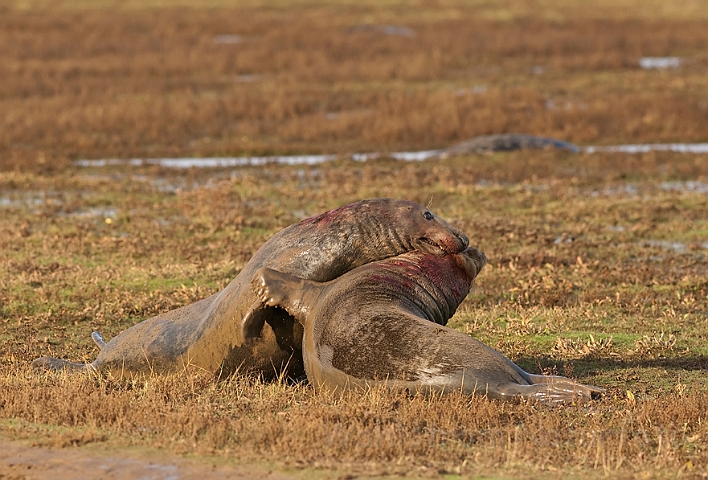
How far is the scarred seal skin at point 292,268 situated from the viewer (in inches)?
302

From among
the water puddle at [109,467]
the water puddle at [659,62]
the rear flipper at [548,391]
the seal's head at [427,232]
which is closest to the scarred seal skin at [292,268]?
the seal's head at [427,232]

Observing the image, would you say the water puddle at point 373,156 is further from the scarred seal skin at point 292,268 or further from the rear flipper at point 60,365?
the scarred seal skin at point 292,268

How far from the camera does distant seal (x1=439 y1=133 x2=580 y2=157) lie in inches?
906

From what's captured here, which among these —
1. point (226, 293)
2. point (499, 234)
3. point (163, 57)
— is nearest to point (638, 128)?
point (499, 234)

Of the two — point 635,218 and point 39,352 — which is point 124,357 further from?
point 635,218

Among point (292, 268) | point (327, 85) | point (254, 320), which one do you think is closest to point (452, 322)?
point (292, 268)

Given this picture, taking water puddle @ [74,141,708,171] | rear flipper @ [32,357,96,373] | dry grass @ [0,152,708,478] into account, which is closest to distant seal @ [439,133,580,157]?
water puddle @ [74,141,708,171]

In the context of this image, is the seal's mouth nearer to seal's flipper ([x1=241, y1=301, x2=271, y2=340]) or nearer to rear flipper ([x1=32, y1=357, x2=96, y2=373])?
seal's flipper ([x1=241, y1=301, x2=271, y2=340])

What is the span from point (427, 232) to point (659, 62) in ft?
111

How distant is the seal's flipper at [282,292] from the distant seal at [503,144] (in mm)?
15828

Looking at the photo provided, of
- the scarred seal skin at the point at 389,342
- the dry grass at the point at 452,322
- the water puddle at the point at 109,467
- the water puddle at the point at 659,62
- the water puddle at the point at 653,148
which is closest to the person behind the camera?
the water puddle at the point at 109,467

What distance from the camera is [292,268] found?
25.6 ft

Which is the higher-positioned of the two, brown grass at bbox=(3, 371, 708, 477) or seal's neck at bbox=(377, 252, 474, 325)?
seal's neck at bbox=(377, 252, 474, 325)

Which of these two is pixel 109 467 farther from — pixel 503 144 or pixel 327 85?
pixel 327 85
